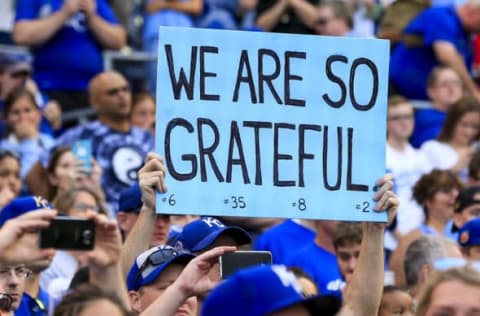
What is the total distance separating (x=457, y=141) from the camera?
11.5m

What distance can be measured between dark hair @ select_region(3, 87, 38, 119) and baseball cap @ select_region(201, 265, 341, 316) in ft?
23.2

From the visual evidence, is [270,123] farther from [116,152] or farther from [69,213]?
[116,152]

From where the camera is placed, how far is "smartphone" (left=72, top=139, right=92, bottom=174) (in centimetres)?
1020

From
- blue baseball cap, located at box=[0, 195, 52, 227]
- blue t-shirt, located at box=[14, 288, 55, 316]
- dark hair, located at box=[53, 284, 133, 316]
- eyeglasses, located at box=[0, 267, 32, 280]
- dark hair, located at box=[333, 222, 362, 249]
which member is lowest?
blue t-shirt, located at box=[14, 288, 55, 316]

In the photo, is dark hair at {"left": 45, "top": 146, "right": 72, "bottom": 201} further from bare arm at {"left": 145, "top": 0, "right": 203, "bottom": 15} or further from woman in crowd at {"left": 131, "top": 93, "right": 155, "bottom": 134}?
bare arm at {"left": 145, "top": 0, "right": 203, "bottom": 15}

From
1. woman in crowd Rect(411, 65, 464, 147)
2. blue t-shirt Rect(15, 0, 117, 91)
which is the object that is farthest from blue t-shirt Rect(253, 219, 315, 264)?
blue t-shirt Rect(15, 0, 117, 91)

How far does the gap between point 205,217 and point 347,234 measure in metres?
1.48

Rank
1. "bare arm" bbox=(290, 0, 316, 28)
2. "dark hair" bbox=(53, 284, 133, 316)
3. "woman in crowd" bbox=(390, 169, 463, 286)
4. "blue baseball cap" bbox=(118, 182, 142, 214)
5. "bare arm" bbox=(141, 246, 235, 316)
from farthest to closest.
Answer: "bare arm" bbox=(290, 0, 316, 28) < "woman in crowd" bbox=(390, 169, 463, 286) < "blue baseball cap" bbox=(118, 182, 142, 214) < "bare arm" bbox=(141, 246, 235, 316) < "dark hair" bbox=(53, 284, 133, 316)

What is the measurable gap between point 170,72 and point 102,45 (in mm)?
6091

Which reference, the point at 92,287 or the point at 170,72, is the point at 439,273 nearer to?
the point at 92,287

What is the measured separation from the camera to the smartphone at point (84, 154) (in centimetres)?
1020

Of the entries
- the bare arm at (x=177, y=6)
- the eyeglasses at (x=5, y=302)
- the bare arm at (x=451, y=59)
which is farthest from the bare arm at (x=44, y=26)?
the eyeglasses at (x=5, y=302)

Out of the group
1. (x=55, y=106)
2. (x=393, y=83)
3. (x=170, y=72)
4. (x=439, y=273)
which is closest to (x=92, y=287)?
(x=439, y=273)

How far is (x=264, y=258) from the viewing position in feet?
19.6
